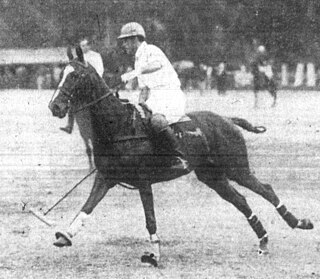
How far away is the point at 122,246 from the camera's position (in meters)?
8.10

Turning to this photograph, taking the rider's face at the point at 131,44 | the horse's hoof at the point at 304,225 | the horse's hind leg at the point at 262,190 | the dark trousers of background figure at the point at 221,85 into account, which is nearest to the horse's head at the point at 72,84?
the rider's face at the point at 131,44

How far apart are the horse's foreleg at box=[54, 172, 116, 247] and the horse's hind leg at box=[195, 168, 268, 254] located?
1.17 m

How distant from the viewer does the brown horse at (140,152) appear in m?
7.32

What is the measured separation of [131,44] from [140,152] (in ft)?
3.58

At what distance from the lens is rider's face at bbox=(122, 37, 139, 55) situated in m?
7.79

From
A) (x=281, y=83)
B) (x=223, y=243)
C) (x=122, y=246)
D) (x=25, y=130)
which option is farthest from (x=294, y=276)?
(x=281, y=83)

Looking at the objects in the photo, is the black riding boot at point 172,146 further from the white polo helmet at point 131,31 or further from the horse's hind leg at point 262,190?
the white polo helmet at point 131,31

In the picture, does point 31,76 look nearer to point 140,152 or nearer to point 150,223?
point 140,152

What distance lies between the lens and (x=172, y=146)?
25.5 ft

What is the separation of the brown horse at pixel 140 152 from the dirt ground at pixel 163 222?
359mm

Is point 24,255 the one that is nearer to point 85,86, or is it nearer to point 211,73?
point 85,86

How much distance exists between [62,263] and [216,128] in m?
2.18

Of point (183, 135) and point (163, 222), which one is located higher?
point (183, 135)

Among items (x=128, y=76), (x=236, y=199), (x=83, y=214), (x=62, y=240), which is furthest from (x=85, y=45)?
(x=62, y=240)
